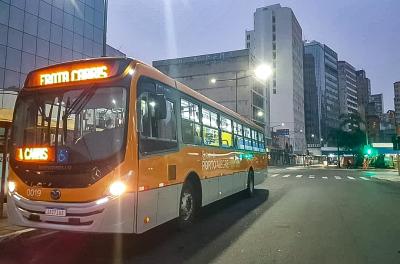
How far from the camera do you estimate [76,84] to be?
684 centimetres

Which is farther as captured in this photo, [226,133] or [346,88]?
[346,88]

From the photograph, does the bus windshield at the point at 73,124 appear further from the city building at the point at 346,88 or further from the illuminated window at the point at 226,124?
the city building at the point at 346,88

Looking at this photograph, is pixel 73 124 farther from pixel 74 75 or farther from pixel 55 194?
pixel 55 194

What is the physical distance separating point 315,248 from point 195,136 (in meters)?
3.82

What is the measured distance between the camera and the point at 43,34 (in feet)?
138

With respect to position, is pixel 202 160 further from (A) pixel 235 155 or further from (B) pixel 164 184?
(A) pixel 235 155

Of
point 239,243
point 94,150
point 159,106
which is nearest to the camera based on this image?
point 94,150

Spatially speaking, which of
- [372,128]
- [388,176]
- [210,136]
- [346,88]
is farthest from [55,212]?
[346,88]

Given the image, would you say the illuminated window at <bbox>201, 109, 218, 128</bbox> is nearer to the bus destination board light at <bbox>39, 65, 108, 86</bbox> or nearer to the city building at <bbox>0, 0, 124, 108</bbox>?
the bus destination board light at <bbox>39, 65, 108, 86</bbox>

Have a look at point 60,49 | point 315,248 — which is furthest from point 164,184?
point 60,49

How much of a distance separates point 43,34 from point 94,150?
40355mm

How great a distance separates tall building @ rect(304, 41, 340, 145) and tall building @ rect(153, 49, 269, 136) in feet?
Result: 206

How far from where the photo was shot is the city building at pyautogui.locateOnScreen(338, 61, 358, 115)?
7052 inches

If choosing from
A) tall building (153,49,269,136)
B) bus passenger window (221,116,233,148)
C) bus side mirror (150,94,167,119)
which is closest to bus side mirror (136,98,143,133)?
bus side mirror (150,94,167,119)
